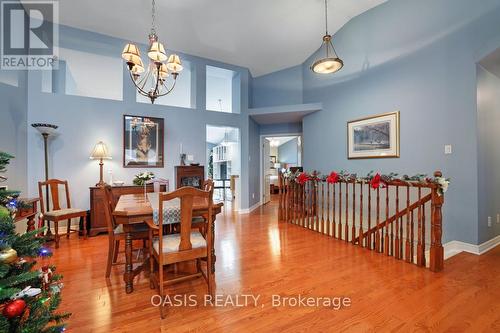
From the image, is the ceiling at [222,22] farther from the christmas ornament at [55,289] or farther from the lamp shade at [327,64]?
the christmas ornament at [55,289]

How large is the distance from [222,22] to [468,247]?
528 centimetres

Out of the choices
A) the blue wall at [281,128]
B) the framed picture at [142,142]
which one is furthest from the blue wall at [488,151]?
the framed picture at [142,142]

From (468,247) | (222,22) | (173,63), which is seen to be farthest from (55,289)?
(222,22)

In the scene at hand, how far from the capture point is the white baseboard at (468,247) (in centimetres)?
292

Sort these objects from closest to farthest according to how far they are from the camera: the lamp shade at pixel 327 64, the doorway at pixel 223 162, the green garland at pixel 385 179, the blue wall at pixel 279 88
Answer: the green garland at pixel 385 179
the lamp shade at pixel 327 64
the blue wall at pixel 279 88
the doorway at pixel 223 162

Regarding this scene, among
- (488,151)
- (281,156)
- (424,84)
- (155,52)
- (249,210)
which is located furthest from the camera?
(281,156)

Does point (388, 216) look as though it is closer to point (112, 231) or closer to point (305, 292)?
point (305, 292)

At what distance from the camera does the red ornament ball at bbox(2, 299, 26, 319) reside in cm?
81

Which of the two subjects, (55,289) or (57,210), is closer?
(55,289)

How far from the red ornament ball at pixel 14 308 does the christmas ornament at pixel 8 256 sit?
0.53ft

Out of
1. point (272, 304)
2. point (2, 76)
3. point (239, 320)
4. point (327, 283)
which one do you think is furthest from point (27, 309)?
point (2, 76)

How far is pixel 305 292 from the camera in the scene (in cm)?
200

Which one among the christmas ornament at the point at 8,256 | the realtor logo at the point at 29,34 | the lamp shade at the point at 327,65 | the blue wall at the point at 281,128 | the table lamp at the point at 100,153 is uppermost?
the realtor logo at the point at 29,34

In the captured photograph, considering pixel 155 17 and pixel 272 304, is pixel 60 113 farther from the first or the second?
pixel 272 304
